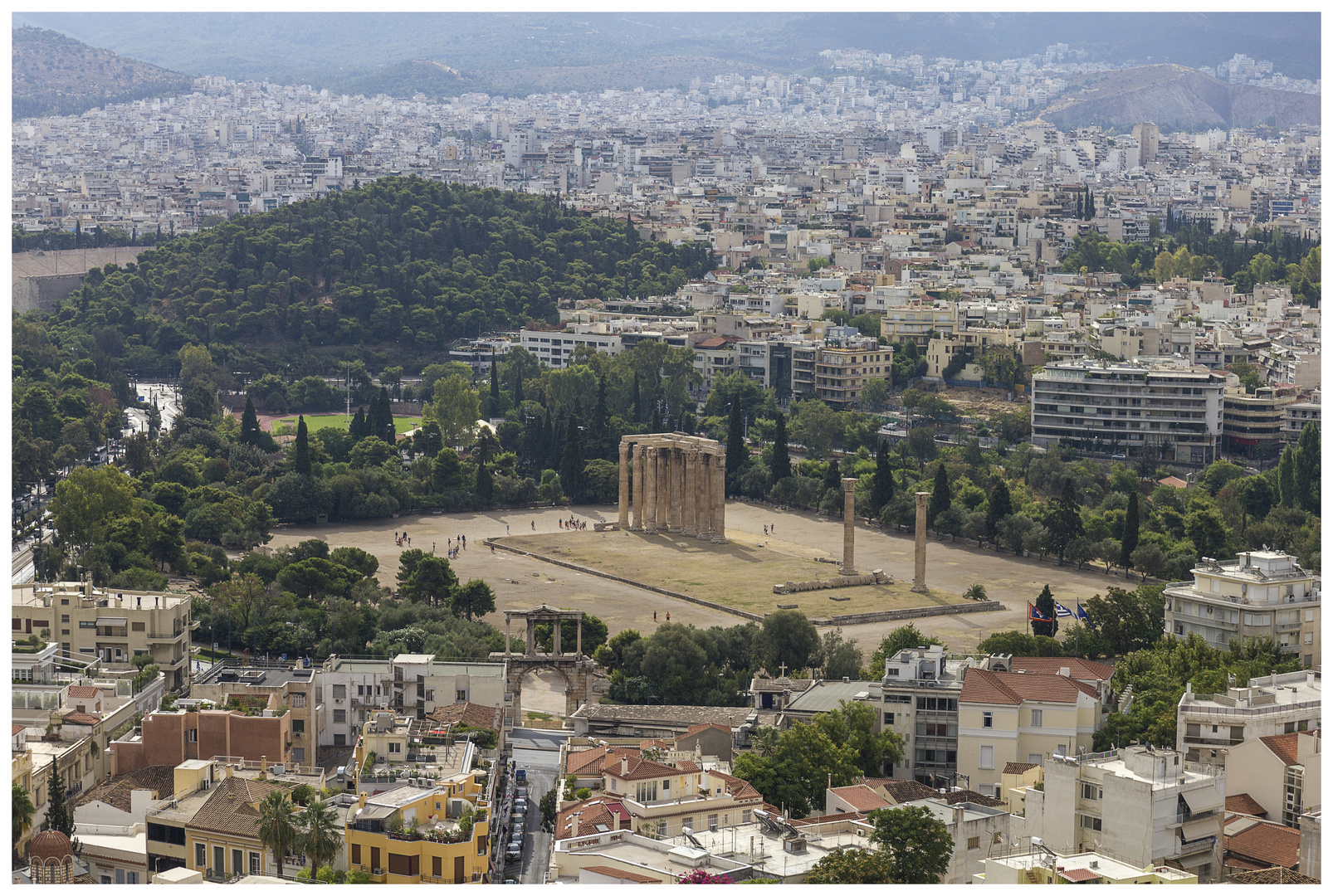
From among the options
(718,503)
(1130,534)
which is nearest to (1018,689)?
(1130,534)

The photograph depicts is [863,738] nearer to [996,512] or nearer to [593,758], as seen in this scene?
[593,758]

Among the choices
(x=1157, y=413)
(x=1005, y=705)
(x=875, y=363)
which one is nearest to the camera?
(x=1005, y=705)

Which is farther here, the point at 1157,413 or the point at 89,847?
the point at 1157,413

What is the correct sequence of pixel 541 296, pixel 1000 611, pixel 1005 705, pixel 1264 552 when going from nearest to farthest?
1. pixel 1005 705
2. pixel 1264 552
3. pixel 1000 611
4. pixel 541 296

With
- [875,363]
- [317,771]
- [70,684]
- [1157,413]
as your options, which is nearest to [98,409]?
[875,363]

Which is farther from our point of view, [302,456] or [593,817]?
[302,456]

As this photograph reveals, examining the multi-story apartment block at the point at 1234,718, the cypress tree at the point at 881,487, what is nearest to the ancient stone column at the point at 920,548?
the cypress tree at the point at 881,487

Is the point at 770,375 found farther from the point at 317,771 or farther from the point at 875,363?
the point at 317,771

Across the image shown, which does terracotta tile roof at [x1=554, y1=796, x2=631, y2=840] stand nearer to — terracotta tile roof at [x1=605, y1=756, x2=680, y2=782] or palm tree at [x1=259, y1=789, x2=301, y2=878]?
terracotta tile roof at [x1=605, y1=756, x2=680, y2=782]
